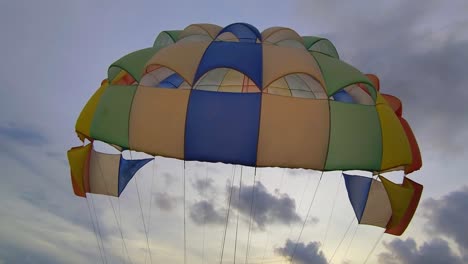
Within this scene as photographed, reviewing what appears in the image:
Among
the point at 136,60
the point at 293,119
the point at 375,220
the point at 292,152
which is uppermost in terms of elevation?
the point at 136,60

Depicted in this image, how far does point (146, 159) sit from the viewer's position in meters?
13.5

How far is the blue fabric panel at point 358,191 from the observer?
44.3 ft

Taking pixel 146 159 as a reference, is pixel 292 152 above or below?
above

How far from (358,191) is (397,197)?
1064 mm

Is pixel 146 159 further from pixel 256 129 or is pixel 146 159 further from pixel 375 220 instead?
pixel 375 220

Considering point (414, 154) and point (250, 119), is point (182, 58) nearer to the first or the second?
point (250, 119)

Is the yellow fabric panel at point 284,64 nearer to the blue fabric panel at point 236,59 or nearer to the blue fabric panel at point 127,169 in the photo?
the blue fabric panel at point 236,59

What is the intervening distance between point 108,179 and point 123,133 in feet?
7.19

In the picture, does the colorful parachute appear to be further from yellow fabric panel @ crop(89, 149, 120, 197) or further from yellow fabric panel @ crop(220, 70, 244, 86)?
yellow fabric panel @ crop(220, 70, 244, 86)

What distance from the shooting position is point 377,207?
1346 cm

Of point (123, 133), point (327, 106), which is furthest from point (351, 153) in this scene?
point (123, 133)

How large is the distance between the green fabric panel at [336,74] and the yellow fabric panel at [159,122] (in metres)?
3.42

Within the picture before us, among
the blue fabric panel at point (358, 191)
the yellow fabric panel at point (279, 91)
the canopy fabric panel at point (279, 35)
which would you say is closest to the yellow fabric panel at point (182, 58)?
the canopy fabric panel at point (279, 35)

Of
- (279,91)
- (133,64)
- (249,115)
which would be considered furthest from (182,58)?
(279,91)
